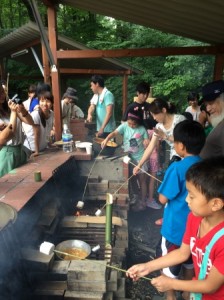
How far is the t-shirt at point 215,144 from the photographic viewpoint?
8.87 feet

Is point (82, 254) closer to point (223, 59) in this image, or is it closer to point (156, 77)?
point (223, 59)

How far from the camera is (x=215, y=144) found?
2750mm

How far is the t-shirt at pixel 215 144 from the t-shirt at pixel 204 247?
1144mm

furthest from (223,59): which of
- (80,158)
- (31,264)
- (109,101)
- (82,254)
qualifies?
(31,264)

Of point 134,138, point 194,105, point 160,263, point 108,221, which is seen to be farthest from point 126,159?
point 194,105

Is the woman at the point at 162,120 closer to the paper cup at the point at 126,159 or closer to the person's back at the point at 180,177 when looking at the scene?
the paper cup at the point at 126,159

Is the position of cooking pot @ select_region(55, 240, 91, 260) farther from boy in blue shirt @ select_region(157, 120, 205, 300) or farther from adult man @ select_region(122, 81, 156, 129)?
adult man @ select_region(122, 81, 156, 129)

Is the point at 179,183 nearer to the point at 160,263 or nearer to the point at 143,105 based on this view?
the point at 160,263

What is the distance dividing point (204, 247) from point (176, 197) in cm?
103

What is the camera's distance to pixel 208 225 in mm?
1659

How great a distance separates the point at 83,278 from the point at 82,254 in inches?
17.1

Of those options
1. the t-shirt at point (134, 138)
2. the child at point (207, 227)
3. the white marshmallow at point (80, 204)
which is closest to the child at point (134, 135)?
the t-shirt at point (134, 138)

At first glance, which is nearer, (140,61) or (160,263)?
(160,263)

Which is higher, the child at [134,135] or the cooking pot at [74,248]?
the child at [134,135]
